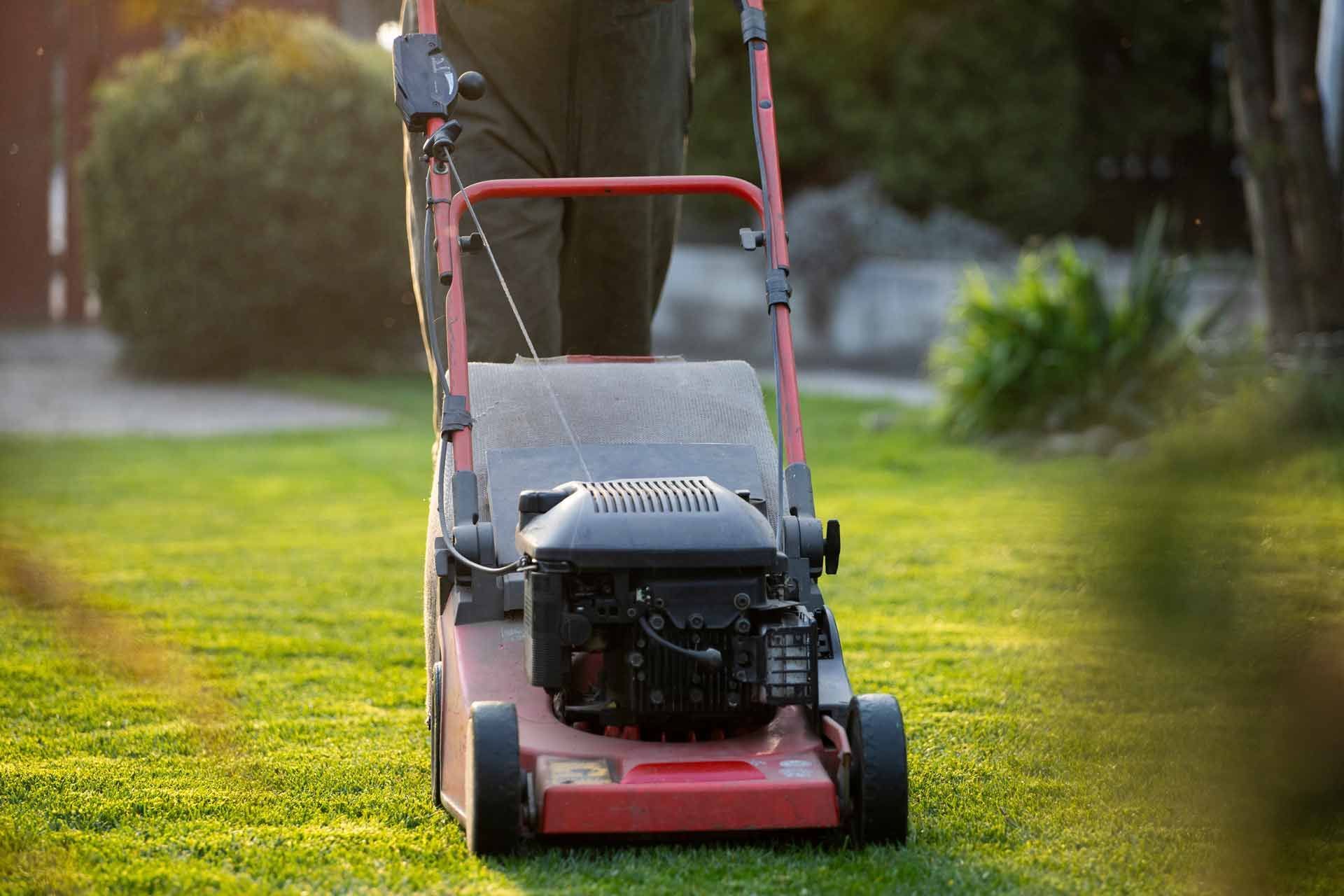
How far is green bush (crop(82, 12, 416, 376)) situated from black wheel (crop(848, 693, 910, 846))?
9076mm

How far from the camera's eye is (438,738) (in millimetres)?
2375

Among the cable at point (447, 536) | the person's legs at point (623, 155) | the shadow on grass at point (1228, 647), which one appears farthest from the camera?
the person's legs at point (623, 155)

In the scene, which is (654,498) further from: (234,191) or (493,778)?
(234,191)

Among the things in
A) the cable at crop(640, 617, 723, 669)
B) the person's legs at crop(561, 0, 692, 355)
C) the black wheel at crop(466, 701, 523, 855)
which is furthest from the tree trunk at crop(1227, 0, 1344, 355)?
the black wheel at crop(466, 701, 523, 855)

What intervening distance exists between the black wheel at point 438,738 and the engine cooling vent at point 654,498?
397 mm

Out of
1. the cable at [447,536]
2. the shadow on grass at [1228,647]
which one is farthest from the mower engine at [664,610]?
the shadow on grass at [1228,647]

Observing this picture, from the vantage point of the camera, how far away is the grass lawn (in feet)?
2.59

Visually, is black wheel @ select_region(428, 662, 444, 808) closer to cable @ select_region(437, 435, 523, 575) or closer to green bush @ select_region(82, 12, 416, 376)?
cable @ select_region(437, 435, 523, 575)

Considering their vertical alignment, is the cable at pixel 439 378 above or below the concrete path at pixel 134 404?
above

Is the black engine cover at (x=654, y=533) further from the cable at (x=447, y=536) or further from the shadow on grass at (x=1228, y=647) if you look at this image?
the shadow on grass at (x=1228, y=647)

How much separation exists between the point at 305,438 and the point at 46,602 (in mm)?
7605

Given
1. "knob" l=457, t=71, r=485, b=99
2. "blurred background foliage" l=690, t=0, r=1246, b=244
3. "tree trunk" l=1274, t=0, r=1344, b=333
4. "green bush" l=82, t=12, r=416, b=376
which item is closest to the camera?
"knob" l=457, t=71, r=485, b=99

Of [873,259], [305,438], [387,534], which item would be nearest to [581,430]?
[387,534]

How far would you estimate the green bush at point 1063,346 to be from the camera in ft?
24.4
